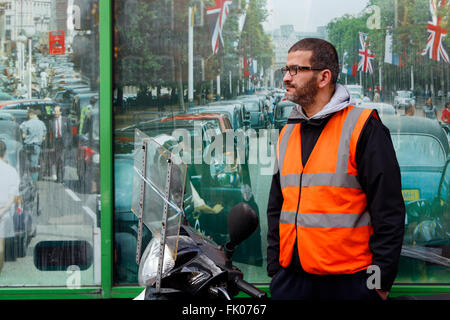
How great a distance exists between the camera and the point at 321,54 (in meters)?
2.67

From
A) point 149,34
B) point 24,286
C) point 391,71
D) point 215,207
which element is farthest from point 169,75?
point 24,286

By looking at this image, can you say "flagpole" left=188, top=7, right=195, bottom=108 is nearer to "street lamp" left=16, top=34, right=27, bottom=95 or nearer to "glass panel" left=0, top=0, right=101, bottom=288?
"glass panel" left=0, top=0, right=101, bottom=288

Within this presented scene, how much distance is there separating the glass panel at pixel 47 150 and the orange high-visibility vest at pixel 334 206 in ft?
6.80

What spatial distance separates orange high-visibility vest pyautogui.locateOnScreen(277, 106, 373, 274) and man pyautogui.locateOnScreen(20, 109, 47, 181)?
2.37 meters

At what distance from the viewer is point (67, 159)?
4.12 metres

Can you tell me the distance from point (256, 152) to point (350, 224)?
1704 mm

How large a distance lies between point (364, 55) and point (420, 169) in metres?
0.94

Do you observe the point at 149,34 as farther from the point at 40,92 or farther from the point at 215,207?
the point at 215,207

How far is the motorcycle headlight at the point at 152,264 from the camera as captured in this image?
86.2 inches

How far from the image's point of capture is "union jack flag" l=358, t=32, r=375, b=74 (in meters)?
3.98

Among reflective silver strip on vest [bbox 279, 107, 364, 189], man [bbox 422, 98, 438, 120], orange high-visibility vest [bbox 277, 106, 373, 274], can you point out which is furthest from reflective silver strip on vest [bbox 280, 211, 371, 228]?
man [bbox 422, 98, 438, 120]

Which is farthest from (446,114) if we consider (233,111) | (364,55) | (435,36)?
(233,111)

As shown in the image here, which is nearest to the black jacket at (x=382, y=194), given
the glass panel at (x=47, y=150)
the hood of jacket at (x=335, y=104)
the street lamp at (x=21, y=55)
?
the hood of jacket at (x=335, y=104)

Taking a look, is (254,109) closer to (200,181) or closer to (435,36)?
(200,181)
